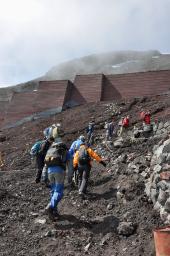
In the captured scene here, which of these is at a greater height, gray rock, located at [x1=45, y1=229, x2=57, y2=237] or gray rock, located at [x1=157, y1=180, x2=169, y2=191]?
gray rock, located at [x1=157, y1=180, x2=169, y2=191]

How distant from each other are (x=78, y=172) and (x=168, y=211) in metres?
3.77

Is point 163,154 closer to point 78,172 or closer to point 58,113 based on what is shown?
point 78,172

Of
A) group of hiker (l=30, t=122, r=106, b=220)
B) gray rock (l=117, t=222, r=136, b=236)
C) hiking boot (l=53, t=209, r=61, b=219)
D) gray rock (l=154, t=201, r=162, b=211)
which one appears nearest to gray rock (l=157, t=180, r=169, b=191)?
gray rock (l=154, t=201, r=162, b=211)

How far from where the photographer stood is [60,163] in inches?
396

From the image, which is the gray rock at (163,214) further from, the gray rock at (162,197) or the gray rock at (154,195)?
the gray rock at (154,195)

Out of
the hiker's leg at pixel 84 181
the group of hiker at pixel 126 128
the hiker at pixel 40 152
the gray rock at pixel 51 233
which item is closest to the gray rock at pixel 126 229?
the gray rock at pixel 51 233

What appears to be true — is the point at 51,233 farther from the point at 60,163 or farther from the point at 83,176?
the point at 83,176

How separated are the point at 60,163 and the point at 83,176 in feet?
6.12

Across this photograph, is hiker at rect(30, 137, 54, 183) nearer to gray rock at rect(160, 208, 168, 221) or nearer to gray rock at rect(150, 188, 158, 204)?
gray rock at rect(150, 188, 158, 204)

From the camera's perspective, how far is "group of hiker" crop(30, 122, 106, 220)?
32.8 ft

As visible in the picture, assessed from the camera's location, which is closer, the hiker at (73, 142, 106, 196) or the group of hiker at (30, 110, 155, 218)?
the group of hiker at (30, 110, 155, 218)

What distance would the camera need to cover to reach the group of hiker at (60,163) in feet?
32.8

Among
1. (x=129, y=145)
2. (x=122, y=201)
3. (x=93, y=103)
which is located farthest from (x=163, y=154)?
(x=93, y=103)

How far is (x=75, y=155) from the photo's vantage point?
12.4 metres
